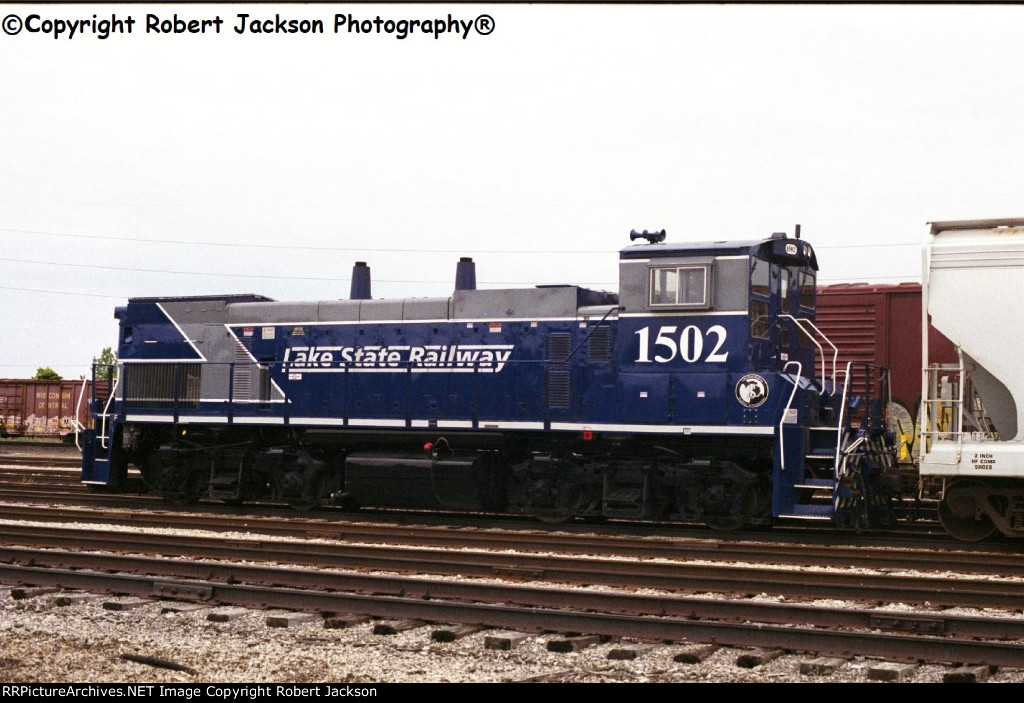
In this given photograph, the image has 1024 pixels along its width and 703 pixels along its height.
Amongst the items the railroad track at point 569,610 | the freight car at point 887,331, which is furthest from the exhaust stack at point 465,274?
the railroad track at point 569,610

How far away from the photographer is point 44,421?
39406 millimetres

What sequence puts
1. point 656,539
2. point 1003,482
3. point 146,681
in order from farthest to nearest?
point 656,539 < point 1003,482 < point 146,681

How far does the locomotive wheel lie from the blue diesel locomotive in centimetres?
94

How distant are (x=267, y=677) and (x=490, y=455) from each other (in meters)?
9.10

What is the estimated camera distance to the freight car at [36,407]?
A: 38.4m

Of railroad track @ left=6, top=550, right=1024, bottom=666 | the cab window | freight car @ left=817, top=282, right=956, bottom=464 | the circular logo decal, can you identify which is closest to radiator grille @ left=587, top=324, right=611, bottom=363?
the cab window

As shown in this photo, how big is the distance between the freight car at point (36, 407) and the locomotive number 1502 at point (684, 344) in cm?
2893

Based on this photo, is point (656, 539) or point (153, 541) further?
point (656, 539)

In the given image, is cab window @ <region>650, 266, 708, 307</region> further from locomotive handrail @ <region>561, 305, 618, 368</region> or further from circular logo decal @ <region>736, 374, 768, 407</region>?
circular logo decal @ <region>736, 374, 768, 407</region>

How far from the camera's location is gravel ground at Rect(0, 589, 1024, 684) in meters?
6.62

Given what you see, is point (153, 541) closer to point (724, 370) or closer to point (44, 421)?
point (724, 370)

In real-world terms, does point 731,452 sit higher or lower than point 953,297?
lower

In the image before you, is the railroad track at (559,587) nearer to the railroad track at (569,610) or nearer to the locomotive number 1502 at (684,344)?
the railroad track at (569,610)

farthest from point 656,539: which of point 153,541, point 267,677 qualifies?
point 267,677
